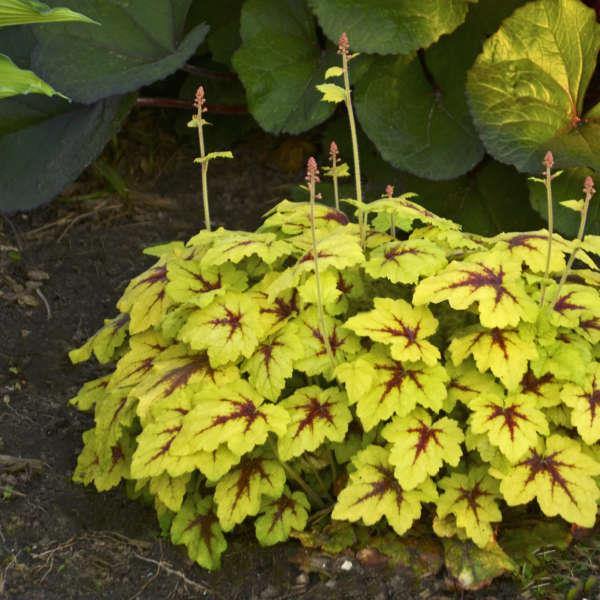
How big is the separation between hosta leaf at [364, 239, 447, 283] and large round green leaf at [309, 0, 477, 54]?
968 millimetres

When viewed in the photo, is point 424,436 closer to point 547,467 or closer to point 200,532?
point 547,467

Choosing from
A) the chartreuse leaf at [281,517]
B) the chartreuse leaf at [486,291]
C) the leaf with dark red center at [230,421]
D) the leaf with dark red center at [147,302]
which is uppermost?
the chartreuse leaf at [486,291]

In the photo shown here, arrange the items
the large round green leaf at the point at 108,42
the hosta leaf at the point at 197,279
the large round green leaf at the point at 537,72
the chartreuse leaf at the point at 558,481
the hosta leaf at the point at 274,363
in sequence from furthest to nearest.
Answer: the large round green leaf at the point at 108,42 < the large round green leaf at the point at 537,72 < the hosta leaf at the point at 197,279 < the hosta leaf at the point at 274,363 < the chartreuse leaf at the point at 558,481

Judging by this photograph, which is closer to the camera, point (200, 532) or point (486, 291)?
point (486, 291)

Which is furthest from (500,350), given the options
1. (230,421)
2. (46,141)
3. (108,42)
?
(46,141)

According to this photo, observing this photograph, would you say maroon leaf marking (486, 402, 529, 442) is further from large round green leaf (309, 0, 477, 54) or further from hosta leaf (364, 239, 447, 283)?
large round green leaf (309, 0, 477, 54)

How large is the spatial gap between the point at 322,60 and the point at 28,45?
3.03 feet

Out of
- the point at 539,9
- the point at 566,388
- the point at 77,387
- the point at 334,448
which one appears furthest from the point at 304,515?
the point at 539,9

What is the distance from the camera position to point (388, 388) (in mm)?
1913

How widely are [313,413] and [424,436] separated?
0.68ft

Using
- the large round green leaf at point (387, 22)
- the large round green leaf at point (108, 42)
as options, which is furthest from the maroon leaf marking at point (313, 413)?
the large round green leaf at point (108, 42)

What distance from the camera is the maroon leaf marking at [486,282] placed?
1.89m

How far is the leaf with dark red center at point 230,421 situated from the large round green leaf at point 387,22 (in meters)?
1.25

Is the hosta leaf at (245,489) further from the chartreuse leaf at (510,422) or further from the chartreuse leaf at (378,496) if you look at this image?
the chartreuse leaf at (510,422)
